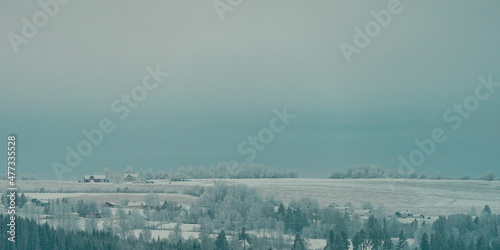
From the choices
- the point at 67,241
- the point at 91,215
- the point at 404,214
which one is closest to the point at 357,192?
the point at 404,214

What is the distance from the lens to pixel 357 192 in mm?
127000

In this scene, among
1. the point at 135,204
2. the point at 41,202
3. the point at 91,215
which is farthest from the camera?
the point at 135,204

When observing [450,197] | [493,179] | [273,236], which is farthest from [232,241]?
[493,179]

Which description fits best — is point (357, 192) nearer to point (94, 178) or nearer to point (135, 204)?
point (135, 204)

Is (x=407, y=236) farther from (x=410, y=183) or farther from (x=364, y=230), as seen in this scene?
(x=410, y=183)

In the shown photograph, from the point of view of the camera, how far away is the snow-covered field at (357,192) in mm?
117000

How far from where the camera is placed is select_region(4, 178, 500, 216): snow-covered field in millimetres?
117000

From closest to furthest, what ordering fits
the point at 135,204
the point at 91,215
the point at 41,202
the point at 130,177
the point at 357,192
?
the point at 91,215 < the point at 41,202 < the point at 135,204 < the point at 357,192 < the point at 130,177

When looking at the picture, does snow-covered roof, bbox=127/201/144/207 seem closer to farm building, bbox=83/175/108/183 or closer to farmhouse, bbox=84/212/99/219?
farmhouse, bbox=84/212/99/219

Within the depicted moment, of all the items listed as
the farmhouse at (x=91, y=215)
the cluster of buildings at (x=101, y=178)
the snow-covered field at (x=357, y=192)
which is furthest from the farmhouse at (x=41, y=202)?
the cluster of buildings at (x=101, y=178)

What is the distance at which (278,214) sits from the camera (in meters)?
102

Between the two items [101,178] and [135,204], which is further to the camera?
[101,178]

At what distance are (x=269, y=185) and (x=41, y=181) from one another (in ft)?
128

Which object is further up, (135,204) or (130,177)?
(130,177)
